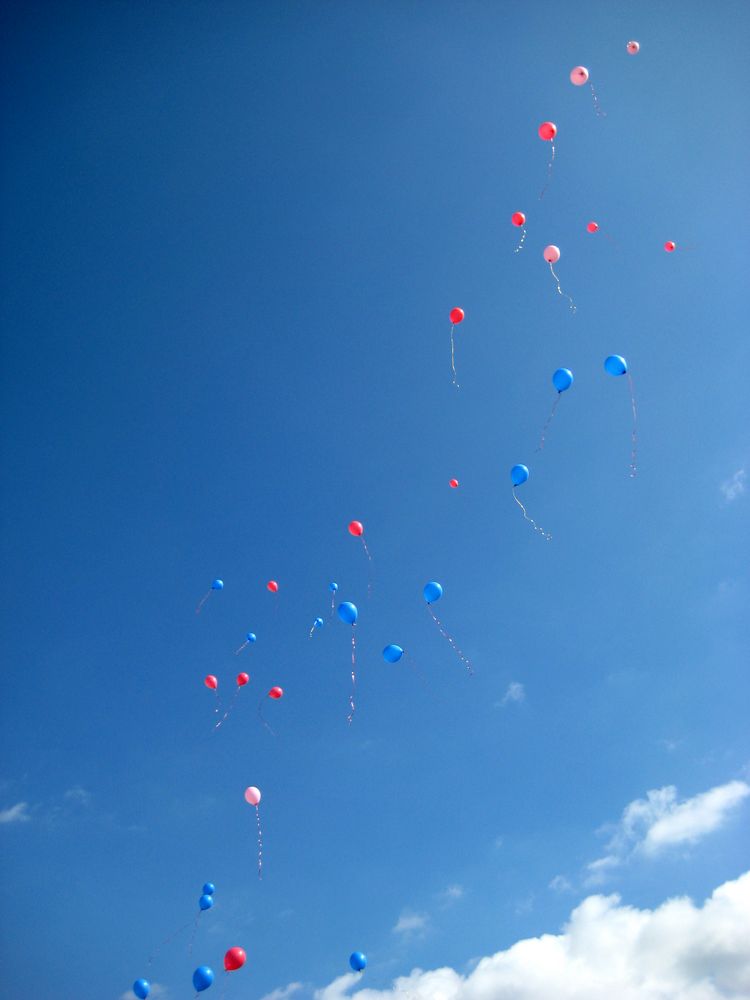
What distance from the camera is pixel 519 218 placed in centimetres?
892

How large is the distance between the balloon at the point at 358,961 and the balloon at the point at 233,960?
1.74m

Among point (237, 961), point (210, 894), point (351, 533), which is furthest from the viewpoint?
point (351, 533)

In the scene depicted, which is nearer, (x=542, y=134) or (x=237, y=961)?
(x=237, y=961)

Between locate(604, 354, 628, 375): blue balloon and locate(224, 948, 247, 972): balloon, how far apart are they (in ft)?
29.9

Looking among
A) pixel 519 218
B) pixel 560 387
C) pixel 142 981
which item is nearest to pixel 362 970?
pixel 142 981

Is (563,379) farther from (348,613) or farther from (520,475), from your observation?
(348,613)

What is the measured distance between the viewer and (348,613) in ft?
29.2

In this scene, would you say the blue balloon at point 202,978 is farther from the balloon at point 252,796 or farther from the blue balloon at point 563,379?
the blue balloon at point 563,379

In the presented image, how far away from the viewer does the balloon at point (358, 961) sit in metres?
8.08

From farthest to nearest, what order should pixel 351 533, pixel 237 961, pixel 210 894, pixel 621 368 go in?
pixel 351 533 < pixel 210 894 < pixel 621 368 < pixel 237 961

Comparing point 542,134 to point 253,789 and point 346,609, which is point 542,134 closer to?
point 346,609


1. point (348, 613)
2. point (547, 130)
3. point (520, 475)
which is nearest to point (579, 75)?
point (547, 130)

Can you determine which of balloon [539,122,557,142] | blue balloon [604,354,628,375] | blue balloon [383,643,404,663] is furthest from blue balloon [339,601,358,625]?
balloon [539,122,557,142]

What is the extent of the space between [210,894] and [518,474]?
782 centimetres
